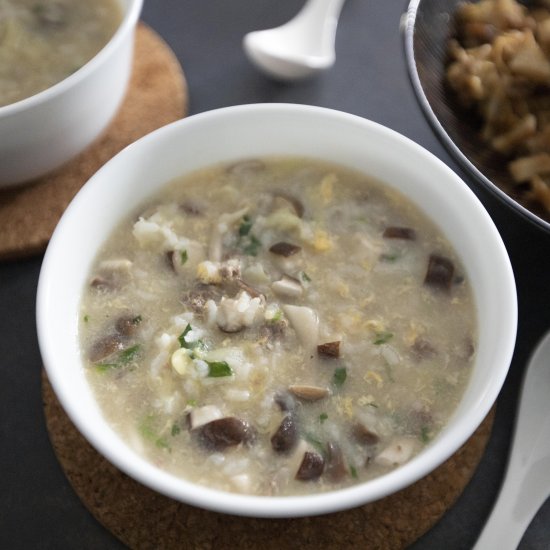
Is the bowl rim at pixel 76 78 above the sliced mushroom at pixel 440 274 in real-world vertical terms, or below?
above

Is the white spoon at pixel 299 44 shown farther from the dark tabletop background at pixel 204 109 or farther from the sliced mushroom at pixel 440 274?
the sliced mushroom at pixel 440 274

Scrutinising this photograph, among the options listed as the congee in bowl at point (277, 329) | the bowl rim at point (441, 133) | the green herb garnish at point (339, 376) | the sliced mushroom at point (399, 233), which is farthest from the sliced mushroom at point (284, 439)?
the bowl rim at point (441, 133)

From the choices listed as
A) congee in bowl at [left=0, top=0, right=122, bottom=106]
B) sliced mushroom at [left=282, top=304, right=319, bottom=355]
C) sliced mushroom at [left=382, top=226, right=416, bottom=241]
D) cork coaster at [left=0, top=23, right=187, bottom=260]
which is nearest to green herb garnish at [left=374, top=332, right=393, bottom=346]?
sliced mushroom at [left=282, top=304, right=319, bottom=355]

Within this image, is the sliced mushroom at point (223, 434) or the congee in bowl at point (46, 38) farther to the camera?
the congee in bowl at point (46, 38)

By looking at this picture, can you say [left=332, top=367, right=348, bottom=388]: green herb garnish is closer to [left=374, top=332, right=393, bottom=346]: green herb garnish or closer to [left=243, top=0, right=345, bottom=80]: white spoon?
[left=374, top=332, right=393, bottom=346]: green herb garnish

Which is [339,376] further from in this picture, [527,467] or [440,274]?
[527,467]

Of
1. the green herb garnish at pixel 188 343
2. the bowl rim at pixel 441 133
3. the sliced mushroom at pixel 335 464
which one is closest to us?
the sliced mushroom at pixel 335 464

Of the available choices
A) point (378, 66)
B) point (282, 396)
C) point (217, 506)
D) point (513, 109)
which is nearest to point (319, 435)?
point (282, 396)
